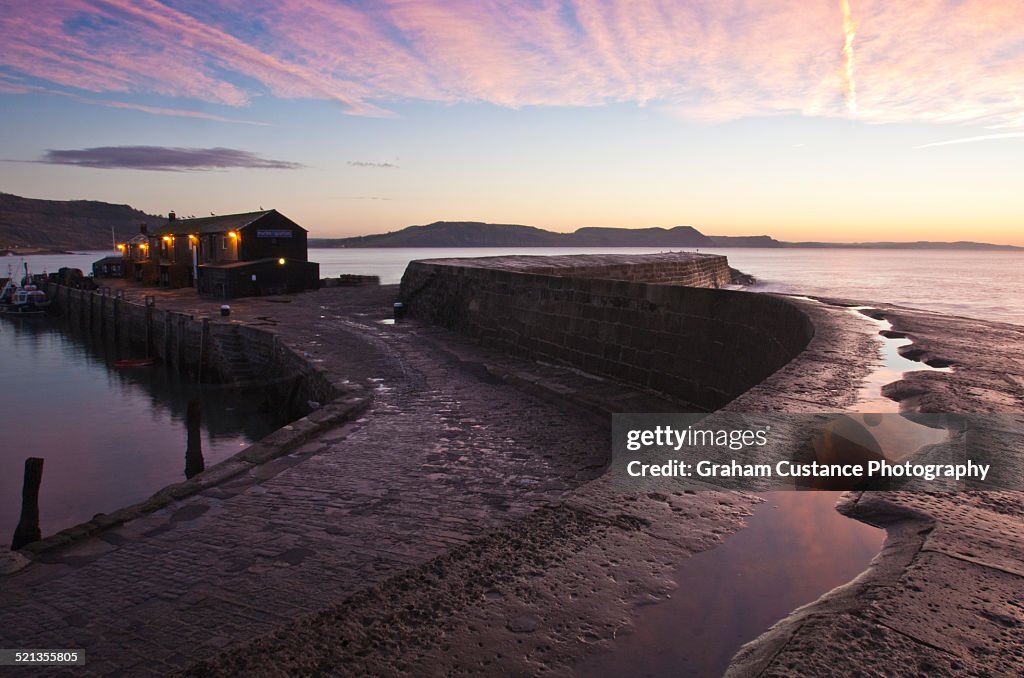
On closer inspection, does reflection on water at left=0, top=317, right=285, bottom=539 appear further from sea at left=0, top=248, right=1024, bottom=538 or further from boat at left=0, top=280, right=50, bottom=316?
boat at left=0, top=280, right=50, bottom=316

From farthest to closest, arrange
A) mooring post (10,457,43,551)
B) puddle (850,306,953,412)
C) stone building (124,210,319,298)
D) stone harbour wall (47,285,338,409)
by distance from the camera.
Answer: stone building (124,210,319,298), stone harbour wall (47,285,338,409), mooring post (10,457,43,551), puddle (850,306,953,412)

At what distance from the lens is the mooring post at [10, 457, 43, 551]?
7590mm

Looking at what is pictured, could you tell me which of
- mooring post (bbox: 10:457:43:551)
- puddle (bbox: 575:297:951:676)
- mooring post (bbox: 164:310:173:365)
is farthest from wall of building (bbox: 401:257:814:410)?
mooring post (bbox: 164:310:173:365)

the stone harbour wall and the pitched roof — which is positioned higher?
the pitched roof

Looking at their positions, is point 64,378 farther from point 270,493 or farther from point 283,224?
point 270,493

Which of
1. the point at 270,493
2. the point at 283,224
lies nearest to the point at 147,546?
the point at 270,493

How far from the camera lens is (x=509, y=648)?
241 centimetres

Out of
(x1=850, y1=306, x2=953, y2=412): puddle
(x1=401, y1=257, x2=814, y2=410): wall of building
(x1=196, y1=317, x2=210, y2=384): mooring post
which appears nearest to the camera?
(x1=850, y1=306, x2=953, y2=412): puddle

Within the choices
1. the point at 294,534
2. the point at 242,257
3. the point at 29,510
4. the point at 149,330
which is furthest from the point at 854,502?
the point at 242,257

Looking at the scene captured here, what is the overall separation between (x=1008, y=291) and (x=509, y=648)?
7885 centimetres

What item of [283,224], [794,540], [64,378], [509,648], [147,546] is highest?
[283,224]

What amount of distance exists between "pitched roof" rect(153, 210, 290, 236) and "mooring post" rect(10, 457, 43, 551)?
105 ft

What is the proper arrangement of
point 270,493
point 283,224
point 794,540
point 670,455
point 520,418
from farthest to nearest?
1. point 283,224
2. point 520,418
3. point 270,493
4. point 670,455
5. point 794,540

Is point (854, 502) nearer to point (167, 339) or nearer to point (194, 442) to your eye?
point (194, 442)
